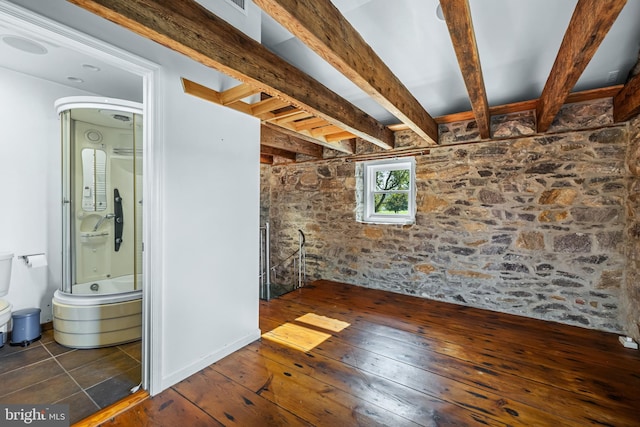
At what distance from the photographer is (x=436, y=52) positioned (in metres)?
2.24

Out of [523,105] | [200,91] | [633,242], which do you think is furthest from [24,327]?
[633,242]

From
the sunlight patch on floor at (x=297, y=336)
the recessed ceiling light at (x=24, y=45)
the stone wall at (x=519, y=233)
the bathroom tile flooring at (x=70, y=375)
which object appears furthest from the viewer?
the stone wall at (x=519, y=233)

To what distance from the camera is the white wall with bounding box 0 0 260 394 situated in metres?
1.84

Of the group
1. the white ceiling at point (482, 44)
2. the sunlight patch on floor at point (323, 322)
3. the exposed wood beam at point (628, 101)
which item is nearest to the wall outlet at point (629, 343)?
the exposed wood beam at point (628, 101)

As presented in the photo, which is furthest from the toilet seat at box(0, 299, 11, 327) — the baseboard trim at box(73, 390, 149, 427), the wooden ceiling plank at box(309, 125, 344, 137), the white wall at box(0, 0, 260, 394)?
the wooden ceiling plank at box(309, 125, 344, 137)

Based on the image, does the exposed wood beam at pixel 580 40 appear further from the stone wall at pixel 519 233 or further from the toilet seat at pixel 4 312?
the toilet seat at pixel 4 312

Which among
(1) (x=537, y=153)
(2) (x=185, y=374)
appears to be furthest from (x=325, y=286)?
(1) (x=537, y=153)

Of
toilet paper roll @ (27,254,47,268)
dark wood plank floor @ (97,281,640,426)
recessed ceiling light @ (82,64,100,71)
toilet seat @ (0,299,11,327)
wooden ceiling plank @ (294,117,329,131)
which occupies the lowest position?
dark wood plank floor @ (97,281,640,426)

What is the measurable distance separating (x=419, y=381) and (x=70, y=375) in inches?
99.4

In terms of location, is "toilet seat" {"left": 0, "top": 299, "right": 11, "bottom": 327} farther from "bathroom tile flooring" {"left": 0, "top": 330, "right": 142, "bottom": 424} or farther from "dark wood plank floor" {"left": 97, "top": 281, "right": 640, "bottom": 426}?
"dark wood plank floor" {"left": 97, "top": 281, "right": 640, "bottom": 426}

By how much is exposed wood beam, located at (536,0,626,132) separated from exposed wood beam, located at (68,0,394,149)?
1562 millimetres

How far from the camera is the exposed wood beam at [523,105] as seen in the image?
2691mm

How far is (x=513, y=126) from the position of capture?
10.4 ft

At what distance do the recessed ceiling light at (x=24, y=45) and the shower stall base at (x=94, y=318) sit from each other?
202cm
